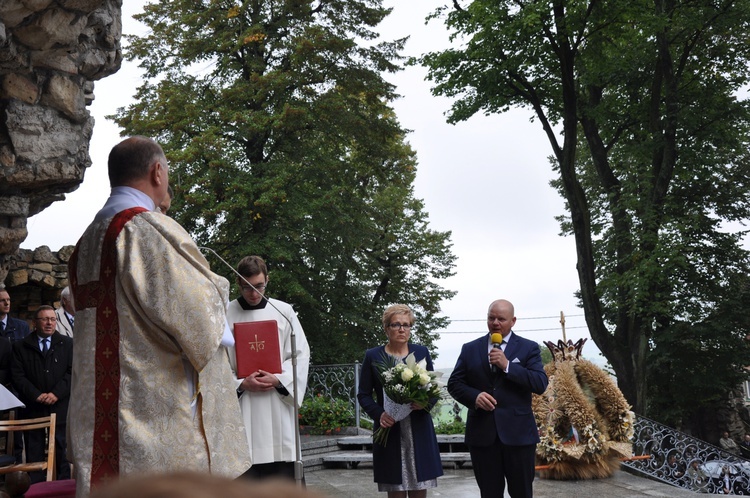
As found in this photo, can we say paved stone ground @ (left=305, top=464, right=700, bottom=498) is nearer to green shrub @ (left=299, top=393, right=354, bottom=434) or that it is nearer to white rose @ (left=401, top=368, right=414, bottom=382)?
white rose @ (left=401, top=368, right=414, bottom=382)

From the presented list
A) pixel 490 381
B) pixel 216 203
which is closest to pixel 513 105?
pixel 216 203

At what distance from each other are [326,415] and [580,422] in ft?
20.8

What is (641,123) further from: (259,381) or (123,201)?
(123,201)

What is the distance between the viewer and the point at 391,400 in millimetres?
5879

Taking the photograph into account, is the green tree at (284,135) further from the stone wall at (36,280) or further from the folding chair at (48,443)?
the folding chair at (48,443)

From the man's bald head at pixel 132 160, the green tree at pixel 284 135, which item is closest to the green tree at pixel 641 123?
the green tree at pixel 284 135

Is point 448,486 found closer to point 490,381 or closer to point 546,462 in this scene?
point 546,462

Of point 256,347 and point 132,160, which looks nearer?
point 132,160

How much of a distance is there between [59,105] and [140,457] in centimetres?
853

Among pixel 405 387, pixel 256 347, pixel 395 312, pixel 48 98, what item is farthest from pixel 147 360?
pixel 48 98

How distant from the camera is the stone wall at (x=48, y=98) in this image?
959cm

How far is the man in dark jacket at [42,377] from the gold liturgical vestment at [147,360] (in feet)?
19.7

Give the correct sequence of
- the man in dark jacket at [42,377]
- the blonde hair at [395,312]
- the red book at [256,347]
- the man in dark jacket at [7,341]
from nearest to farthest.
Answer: the red book at [256,347] → the blonde hair at [395,312] → the man in dark jacket at [42,377] → the man in dark jacket at [7,341]

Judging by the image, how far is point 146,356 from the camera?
324 centimetres
